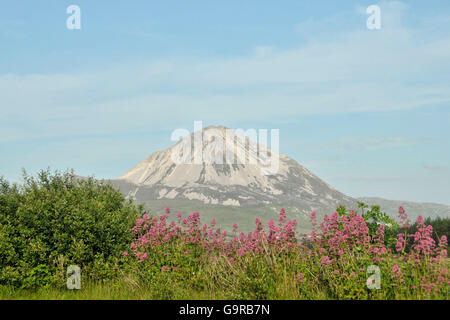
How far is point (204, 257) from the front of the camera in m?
12.1

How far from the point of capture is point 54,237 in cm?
1262

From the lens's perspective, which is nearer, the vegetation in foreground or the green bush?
the vegetation in foreground

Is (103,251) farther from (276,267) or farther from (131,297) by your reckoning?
(276,267)

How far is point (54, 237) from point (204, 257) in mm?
4398

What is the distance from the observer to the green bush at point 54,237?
12219 millimetres

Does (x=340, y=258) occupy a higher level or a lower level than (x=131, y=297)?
higher

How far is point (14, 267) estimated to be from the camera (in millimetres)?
12477

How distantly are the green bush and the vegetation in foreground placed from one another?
1.2 inches

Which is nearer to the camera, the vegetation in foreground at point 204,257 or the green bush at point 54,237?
the vegetation in foreground at point 204,257

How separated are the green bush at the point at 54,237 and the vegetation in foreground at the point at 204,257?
0.03 meters

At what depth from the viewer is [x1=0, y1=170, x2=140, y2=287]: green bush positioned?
40.1 feet
